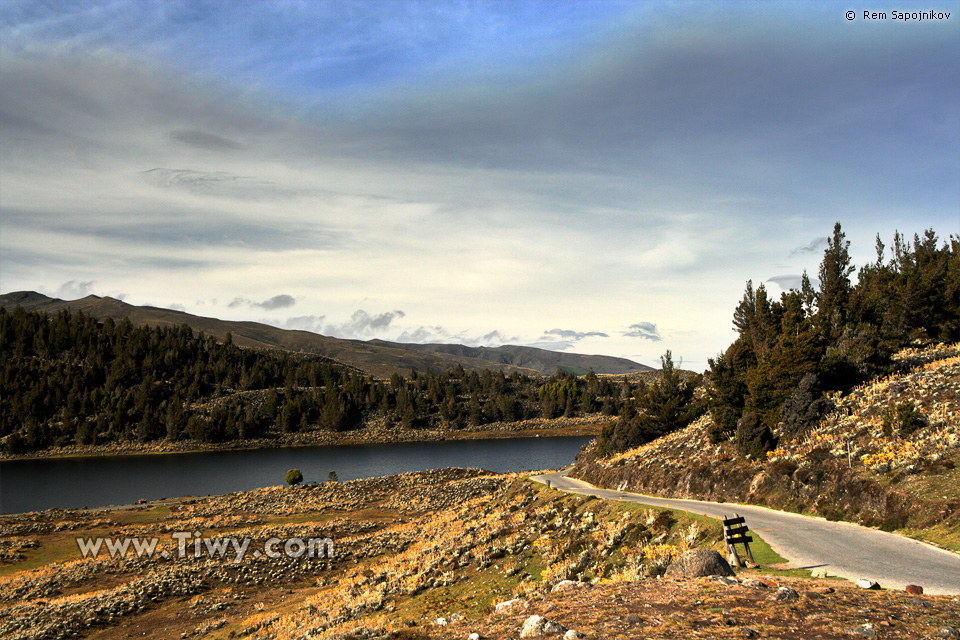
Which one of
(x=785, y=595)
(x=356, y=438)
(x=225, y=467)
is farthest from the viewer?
(x=356, y=438)

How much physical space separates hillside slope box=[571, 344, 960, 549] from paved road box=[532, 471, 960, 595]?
1096 millimetres

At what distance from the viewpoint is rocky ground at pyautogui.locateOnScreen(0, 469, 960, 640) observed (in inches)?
379

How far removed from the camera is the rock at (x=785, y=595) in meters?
9.99

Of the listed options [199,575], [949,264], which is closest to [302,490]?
[199,575]

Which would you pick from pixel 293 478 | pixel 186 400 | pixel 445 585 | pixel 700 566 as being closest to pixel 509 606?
pixel 700 566

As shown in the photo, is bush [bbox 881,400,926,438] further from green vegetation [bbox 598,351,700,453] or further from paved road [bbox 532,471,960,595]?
green vegetation [bbox 598,351,700,453]

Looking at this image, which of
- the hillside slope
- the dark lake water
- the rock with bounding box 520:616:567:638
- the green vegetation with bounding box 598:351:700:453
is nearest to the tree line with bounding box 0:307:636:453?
the dark lake water

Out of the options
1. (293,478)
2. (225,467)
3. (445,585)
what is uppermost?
(445,585)

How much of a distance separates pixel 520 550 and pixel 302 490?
49197 millimetres

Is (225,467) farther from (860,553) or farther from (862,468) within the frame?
(860,553)

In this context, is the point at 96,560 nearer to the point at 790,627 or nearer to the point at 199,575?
the point at 199,575

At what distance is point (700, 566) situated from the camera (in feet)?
40.8

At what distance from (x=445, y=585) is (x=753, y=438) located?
19.4 metres

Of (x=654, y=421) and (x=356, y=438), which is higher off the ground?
(x=654, y=421)
